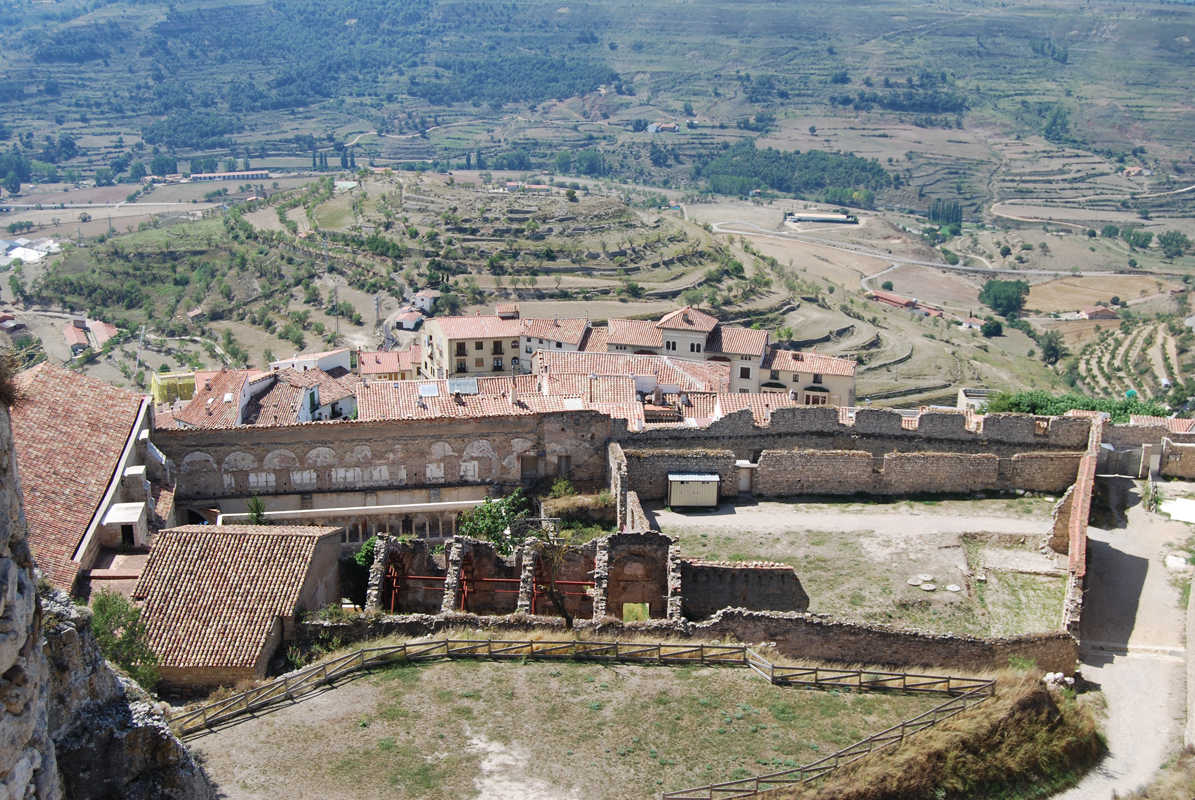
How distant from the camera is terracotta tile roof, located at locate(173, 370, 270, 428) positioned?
4388cm

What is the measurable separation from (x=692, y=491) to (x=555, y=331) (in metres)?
32.5

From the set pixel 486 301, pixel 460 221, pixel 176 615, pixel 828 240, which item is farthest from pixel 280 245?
pixel 176 615

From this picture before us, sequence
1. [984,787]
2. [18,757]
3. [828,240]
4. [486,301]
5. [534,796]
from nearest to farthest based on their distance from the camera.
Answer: [18,757] → [534,796] → [984,787] → [486,301] → [828,240]

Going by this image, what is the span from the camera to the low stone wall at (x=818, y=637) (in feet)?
89.9

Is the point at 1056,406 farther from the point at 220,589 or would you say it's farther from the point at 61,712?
the point at 61,712

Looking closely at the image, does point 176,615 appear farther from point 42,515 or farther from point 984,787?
point 984,787

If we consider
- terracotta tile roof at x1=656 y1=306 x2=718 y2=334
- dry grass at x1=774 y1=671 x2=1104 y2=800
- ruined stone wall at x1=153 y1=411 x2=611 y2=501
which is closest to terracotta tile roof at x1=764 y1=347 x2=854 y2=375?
terracotta tile roof at x1=656 y1=306 x2=718 y2=334

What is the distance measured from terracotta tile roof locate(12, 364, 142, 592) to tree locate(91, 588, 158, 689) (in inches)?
101

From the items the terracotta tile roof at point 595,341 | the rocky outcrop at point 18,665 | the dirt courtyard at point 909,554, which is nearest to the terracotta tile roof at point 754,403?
the dirt courtyard at point 909,554

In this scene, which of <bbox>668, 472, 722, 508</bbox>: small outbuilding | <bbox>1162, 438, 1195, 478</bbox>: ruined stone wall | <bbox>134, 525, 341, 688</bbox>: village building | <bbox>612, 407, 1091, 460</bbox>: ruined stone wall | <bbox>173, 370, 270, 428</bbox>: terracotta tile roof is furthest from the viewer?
<bbox>173, 370, 270, 428</bbox>: terracotta tile roof

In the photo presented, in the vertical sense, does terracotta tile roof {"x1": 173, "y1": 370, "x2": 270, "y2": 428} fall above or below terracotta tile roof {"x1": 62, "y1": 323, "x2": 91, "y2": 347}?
above

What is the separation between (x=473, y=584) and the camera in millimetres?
31688

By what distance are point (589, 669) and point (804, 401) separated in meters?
37.5

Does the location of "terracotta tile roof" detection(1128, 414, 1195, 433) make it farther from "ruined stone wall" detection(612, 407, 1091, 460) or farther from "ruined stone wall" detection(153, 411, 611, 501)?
"ruined stone wall" detection(153, 411, 611, 501)
